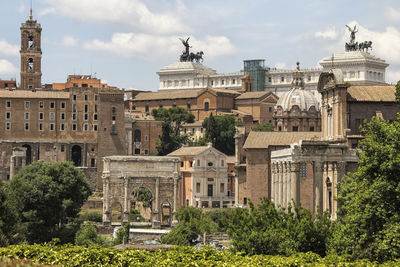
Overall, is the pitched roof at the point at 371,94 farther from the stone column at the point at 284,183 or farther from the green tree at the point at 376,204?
the green tree at the point at 376,204

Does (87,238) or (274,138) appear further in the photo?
(274,138)

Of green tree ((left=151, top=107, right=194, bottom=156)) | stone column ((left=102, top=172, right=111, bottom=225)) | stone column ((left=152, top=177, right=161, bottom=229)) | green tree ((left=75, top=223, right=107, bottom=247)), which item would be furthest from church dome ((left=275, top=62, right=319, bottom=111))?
green tree ((left=75, top=223, right=107, bottom=247))

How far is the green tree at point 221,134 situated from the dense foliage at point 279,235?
75.3 metres

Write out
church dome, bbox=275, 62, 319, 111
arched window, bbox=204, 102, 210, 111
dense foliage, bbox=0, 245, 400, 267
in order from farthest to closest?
arched window, bbox=204, 102, 210, 111 → church dome, bbox=275, 62, 319, 111 → dense foliage, bbox=0, 245, 400, 267

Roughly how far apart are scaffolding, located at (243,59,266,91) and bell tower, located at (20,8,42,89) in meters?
58.1

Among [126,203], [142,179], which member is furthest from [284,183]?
[142,179]

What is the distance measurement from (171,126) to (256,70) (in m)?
49.6

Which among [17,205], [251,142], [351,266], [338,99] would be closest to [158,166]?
[251,142]

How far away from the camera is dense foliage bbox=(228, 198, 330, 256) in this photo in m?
44.0

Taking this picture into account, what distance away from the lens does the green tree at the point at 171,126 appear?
123062 mm

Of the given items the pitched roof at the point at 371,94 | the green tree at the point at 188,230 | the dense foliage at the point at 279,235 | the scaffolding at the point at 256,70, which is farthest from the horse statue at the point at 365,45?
the dense foliage at the point at 279,235

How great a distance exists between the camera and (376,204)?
131ft

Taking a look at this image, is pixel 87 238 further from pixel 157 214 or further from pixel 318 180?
pixel 318 180

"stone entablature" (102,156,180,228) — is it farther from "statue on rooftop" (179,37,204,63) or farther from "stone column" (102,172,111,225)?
"statue on rooftop" (179,37,204,63)
